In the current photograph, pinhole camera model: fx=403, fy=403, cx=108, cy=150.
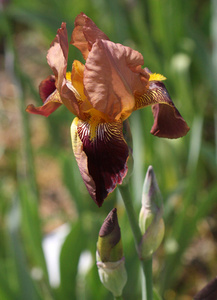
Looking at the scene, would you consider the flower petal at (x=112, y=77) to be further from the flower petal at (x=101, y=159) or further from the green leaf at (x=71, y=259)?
the green leaf at (x=71, y=259)

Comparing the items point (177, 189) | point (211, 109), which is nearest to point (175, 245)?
point (177, 189)

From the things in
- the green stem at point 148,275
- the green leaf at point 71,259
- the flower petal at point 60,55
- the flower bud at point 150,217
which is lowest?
the green leaf at point 71,259

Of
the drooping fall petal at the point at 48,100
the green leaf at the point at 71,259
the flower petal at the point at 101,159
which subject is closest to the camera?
the flower petal at the point at 101,159

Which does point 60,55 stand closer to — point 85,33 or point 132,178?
point 85,33

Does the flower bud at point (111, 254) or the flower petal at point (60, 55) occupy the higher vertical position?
Result: the flower petal at point (60, 55)

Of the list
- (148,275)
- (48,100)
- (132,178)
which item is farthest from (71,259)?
(48,100)

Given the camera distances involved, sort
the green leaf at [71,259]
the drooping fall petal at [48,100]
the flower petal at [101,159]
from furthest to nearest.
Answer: the green leaf at [71,259] → the drooping fall petal at [48,100] → the flower petal at [101,159]

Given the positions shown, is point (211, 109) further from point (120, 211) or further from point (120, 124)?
point (120, 124)

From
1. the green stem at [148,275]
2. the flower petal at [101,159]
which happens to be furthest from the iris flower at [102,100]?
the green stem at [148,275]

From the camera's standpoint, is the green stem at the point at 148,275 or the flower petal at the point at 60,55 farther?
the green stem at the point at 148,275
